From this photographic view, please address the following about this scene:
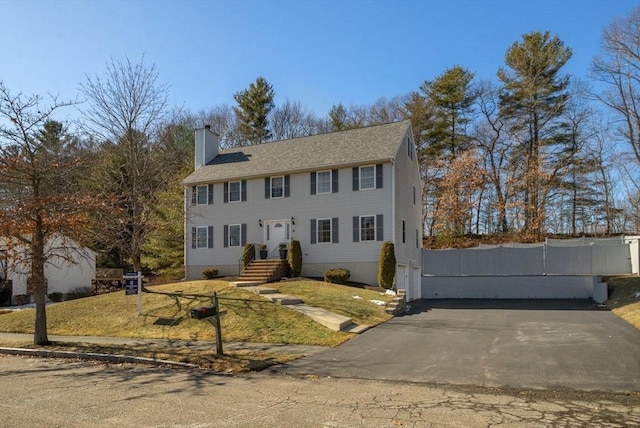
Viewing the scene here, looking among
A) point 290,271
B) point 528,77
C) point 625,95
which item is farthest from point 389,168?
point 528,77

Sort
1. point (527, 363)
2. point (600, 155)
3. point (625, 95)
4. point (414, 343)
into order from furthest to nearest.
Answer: point (600, 155), point (625, 95), point (414, 343), point (527, 363)

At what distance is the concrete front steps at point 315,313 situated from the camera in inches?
531

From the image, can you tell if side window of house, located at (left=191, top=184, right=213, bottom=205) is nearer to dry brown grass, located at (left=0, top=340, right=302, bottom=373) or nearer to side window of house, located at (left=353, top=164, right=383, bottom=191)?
side window of house, located at (left=353, top=164, right=383, bottom=191)

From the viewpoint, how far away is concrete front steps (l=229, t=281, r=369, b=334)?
44.3ft

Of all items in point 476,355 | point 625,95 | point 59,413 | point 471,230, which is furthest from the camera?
point 471,230

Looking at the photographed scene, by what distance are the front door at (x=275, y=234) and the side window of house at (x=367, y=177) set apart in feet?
13.8

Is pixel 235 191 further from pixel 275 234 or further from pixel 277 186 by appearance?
pixel 275 234

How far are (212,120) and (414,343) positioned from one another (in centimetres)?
3698

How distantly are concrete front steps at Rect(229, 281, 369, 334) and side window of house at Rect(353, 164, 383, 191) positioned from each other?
24.7ft

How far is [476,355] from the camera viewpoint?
10.2 m

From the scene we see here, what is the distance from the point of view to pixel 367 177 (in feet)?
76.1

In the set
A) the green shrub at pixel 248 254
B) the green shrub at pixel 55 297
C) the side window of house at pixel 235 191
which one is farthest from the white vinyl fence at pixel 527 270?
the green shrub at pixel 55 297

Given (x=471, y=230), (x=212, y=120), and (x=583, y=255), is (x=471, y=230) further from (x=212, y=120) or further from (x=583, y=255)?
(x=212, y=120)


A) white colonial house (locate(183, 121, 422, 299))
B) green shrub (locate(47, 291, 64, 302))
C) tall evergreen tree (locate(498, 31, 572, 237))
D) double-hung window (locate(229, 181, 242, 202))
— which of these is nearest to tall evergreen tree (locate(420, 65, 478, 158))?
tall evergreen tree (locate(498, 31, 572, 237))
